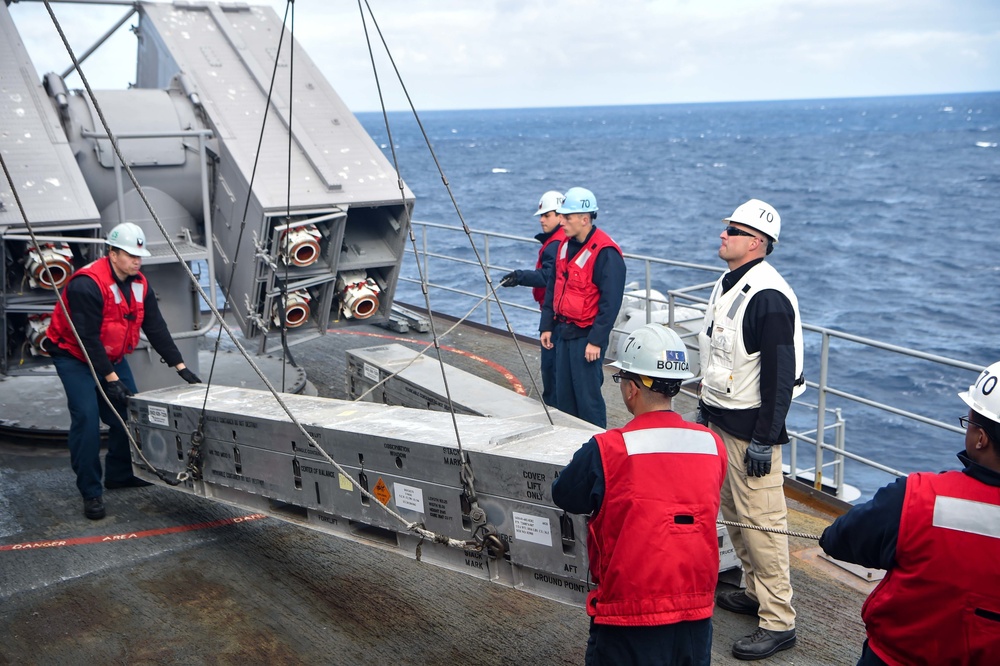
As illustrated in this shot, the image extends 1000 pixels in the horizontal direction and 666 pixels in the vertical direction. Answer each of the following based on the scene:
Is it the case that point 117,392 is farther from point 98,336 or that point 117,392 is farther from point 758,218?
point 758,218

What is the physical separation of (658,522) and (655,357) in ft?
1.90

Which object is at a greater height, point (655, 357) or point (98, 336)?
point (655, 357)

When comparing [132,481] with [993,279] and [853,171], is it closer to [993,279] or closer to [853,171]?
[993,279]

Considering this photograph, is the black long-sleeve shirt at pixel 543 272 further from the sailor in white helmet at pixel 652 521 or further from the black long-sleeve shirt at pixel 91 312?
the sailor in white helmet at pixel 652 521

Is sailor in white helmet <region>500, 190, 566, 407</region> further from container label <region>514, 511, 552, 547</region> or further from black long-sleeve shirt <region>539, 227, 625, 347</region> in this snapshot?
container label <region>514, 511, 552, 547</region>

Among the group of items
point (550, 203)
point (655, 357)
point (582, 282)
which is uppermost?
point (550, 203)

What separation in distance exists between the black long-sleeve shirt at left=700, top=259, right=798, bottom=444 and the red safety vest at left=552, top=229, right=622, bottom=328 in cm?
209

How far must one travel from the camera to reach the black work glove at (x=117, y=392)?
20.2 feet

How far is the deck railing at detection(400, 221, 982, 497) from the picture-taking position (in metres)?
6.25

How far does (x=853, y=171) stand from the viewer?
73.2m

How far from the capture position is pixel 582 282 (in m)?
6.58

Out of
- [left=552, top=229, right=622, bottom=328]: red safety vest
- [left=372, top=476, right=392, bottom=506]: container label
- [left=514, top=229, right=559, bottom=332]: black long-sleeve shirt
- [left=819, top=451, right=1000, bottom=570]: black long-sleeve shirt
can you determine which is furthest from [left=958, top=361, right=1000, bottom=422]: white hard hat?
[left=514, top=229, right=559, bottom=332]: black long-sleeve shirt

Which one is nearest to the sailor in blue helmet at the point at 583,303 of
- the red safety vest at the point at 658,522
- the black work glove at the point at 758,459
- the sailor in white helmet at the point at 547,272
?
the sailor in white helmet at the point at 547,272

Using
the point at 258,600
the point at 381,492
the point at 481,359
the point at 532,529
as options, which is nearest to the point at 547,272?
the point at 481,359
